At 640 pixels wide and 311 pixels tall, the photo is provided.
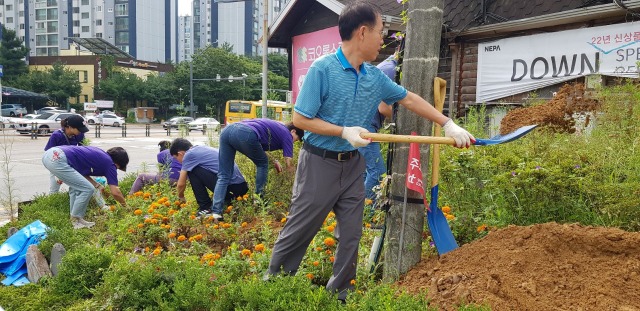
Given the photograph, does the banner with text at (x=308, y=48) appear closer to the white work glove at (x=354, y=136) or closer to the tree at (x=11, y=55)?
the white work glove at (x=354, y=136)

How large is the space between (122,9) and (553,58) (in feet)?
293

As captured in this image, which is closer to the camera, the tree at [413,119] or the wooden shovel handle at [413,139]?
the wooden shovel handle at [413,139]

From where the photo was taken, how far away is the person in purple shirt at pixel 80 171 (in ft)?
19.5

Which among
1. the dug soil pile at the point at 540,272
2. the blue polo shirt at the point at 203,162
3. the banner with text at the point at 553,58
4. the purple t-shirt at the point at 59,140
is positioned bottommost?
the dug soil pile at the point at 540,272

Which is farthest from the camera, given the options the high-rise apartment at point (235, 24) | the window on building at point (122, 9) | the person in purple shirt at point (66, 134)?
the high-rise apartment at point (235, 24)

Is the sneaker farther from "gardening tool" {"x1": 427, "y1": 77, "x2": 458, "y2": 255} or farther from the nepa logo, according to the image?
the nepa logo

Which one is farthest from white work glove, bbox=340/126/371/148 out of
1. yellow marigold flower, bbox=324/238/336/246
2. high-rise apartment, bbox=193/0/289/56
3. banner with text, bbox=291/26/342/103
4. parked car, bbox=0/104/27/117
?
high-rise apartment, bbox=193/0/289/56

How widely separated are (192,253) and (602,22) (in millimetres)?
6397

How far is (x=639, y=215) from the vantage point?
118 inches

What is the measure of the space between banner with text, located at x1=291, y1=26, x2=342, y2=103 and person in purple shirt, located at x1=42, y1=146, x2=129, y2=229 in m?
6.07

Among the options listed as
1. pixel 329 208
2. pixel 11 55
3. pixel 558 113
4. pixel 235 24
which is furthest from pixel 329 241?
pixel 235 24

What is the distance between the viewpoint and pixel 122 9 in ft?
284

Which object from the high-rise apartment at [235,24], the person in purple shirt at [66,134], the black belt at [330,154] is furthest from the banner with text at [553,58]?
the high-rise apartment at [235,24]

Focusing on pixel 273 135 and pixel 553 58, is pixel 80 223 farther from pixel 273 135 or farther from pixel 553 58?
pixel 553 58
